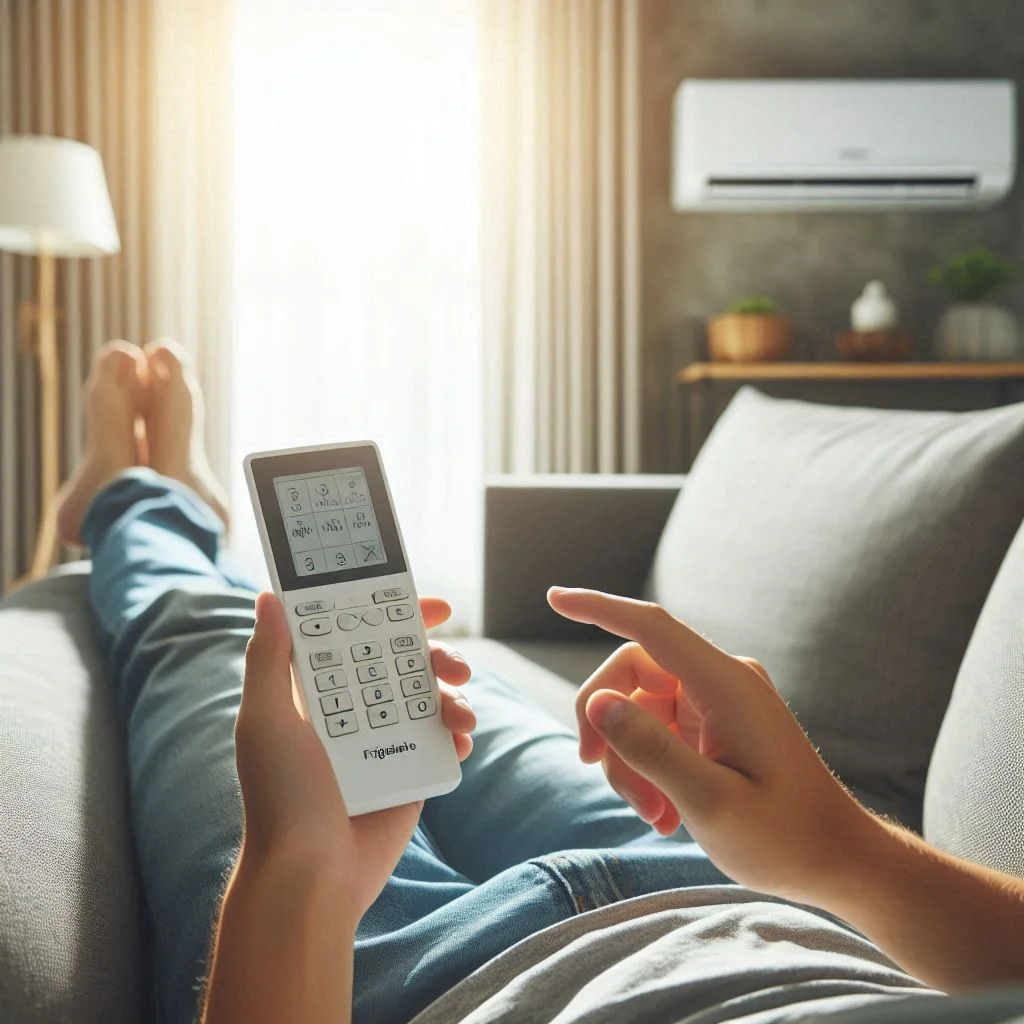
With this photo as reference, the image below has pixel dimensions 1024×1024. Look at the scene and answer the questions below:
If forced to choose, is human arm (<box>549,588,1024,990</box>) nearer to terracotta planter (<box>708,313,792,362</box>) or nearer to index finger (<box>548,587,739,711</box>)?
index finger (<box>548,587,739,711</box>)

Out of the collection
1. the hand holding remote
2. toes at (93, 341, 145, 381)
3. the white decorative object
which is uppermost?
the white decorative object

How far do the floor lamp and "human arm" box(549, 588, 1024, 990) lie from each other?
2.23 metres

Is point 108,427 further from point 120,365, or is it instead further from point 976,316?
point 976,316

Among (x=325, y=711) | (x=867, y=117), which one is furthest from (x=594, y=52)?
(x=325, y=711)

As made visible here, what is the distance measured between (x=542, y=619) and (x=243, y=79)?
86.7 inches

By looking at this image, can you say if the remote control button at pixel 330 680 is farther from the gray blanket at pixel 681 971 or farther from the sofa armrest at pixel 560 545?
the sofa armrest at pixel 560 545

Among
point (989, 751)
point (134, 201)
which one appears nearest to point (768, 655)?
point (989, 751)

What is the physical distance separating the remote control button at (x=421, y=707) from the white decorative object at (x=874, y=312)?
270 cm

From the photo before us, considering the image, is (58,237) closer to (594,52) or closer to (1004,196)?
(594,52)

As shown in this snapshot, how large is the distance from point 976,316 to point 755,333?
2.11ft

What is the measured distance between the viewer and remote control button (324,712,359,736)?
20.7 inches

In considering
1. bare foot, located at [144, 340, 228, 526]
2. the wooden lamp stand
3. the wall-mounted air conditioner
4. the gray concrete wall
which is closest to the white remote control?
bare foot, located at [144, 340, 228, 526]

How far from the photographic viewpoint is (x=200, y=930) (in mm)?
517

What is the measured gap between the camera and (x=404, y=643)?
1.90 ft
